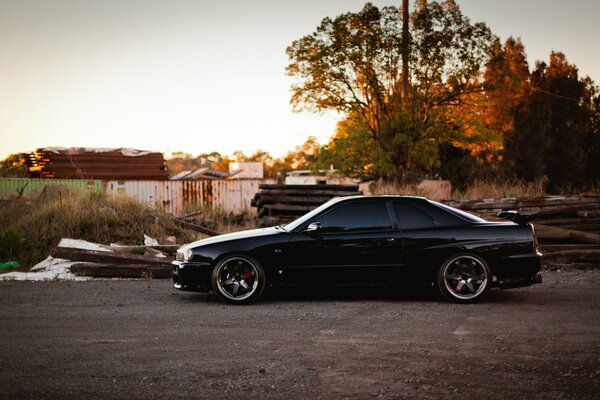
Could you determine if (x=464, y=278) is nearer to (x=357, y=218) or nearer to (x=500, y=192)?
(x=357, y=218)

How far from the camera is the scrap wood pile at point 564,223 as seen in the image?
1248cm

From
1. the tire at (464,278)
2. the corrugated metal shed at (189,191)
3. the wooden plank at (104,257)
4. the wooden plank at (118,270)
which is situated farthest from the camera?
the corrugated metal shed at (189,191)

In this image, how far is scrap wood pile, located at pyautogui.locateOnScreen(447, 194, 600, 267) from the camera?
12484 millimetres

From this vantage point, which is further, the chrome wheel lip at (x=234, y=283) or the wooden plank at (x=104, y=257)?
the wooden plank at (x=104, y=257)

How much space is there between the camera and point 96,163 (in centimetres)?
4078

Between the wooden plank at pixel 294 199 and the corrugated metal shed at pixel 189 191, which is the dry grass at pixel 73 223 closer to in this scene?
the wooden plank at pixel 294 199

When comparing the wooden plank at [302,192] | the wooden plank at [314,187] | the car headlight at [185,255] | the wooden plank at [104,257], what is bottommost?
the wooden plank at [104,257]

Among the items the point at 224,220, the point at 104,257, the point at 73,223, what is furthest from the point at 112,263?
the point at 224,220

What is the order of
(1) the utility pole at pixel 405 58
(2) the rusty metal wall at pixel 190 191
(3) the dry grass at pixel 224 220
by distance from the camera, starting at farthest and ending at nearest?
1. (2) the rusty metal wall at pixel 190 191
2. (1) the utility pole at pixel 405 58
3. (3) the dry grass at pixel 224 220

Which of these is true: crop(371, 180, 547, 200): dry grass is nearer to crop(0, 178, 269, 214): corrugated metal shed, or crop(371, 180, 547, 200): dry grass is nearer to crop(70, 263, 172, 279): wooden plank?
crop(70, 263, 172, 279): wooden plank

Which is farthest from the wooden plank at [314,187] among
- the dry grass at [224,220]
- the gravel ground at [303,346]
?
the gravel ground at [303,346]

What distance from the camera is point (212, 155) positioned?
121 meters

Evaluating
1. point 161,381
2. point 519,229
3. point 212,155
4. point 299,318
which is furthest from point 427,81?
point 212,155

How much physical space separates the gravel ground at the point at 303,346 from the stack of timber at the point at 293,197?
33.6ft
